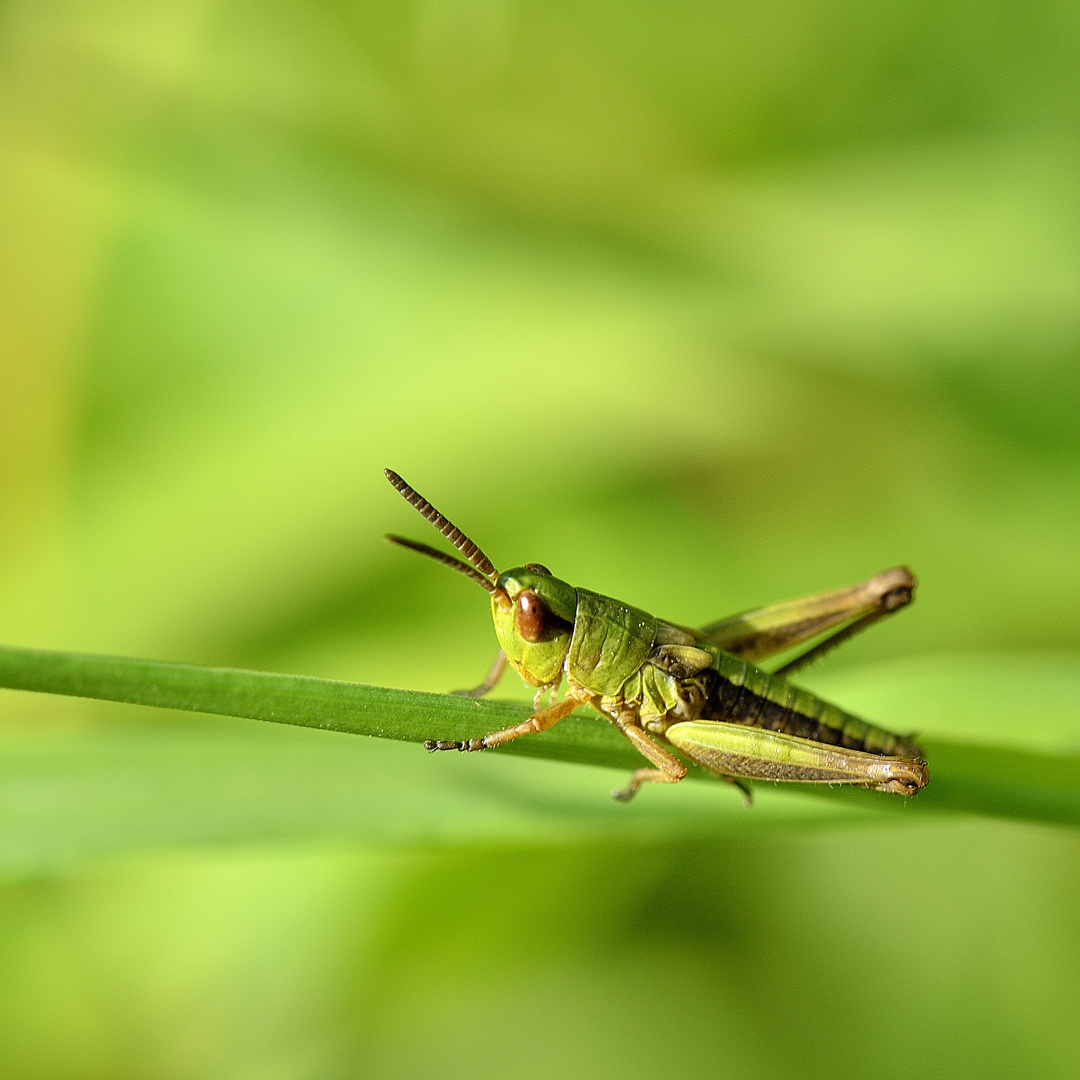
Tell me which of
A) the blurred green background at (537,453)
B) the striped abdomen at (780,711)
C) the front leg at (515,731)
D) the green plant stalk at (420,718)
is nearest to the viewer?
the green plant stalk at (420,718)

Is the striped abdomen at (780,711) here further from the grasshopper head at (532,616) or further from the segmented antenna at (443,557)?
the segmented antenna at (443,557)

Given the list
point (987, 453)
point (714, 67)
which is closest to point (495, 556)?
point (987, 453)

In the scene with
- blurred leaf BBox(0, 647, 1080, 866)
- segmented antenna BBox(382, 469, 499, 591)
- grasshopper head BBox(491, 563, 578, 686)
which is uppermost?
segmented antenna BBox(382, 469, 499, 591)

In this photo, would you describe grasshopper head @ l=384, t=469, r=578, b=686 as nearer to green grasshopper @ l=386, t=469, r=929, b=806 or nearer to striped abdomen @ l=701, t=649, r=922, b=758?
green grasshopper @ l=386, t=469, r=929, b=806

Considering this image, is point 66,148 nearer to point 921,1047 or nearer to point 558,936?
point 558,936

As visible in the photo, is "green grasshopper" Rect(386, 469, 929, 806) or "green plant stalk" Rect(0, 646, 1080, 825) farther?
"green grasshopper" Rect(386, 469, 929, 806)

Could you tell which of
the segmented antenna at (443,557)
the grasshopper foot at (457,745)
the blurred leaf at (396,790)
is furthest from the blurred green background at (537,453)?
the segmented antenna at (443,557)

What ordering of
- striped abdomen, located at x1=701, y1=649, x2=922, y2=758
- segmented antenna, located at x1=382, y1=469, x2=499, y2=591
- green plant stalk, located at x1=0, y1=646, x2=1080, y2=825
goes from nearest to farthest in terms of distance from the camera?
green plant stalk, located at x1=0, y1=646, x2=1080, y2=825
segmented antenna, located at x1=382, y1=469, x2=499, y2=591
striped abdomen, located at x1=701, y1=649, x2=922, y2=758

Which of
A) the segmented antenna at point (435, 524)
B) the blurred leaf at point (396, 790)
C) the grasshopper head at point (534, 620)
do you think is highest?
the segmented antenna at point (435, 524)

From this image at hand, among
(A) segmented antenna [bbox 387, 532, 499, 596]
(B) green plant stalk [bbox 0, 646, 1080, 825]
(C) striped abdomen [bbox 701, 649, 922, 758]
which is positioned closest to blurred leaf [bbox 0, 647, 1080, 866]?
(B) green plant stalk [bbox 0, 646, 1080, 825]
